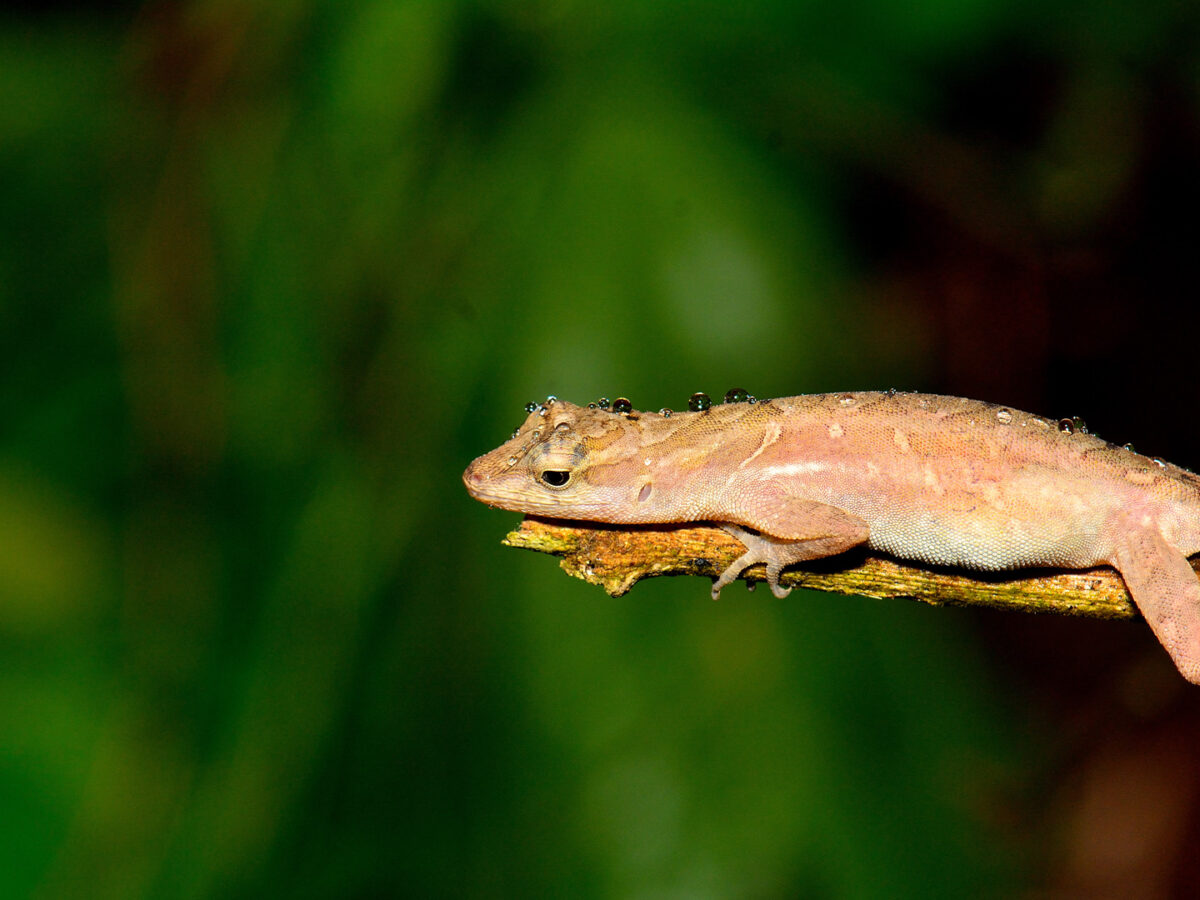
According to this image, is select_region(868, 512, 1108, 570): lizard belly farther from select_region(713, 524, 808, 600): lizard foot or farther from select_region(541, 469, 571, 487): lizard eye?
select_region(541, 469, 571, 487): lizard eye

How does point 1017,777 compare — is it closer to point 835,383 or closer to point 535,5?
point 835,383

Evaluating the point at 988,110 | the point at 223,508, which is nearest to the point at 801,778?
the point at 223,508

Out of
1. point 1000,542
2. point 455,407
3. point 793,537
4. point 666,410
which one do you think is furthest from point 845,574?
point 455,407

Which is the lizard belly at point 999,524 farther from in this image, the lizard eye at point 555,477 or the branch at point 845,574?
the lizard eye at point 555,477

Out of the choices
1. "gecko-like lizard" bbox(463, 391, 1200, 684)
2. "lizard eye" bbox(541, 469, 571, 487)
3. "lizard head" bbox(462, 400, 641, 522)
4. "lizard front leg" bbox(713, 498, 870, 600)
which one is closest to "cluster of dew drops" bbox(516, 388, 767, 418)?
"gecko-like lizard" bbox(463, 391, 1200, 684)

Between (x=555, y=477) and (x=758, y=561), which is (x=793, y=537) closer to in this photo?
(x=758, y=561)

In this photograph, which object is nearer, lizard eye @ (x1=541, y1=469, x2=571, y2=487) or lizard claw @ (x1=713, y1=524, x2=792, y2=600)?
lizard claw @ (x1=713, y1=524, x2=792, y2=600)
